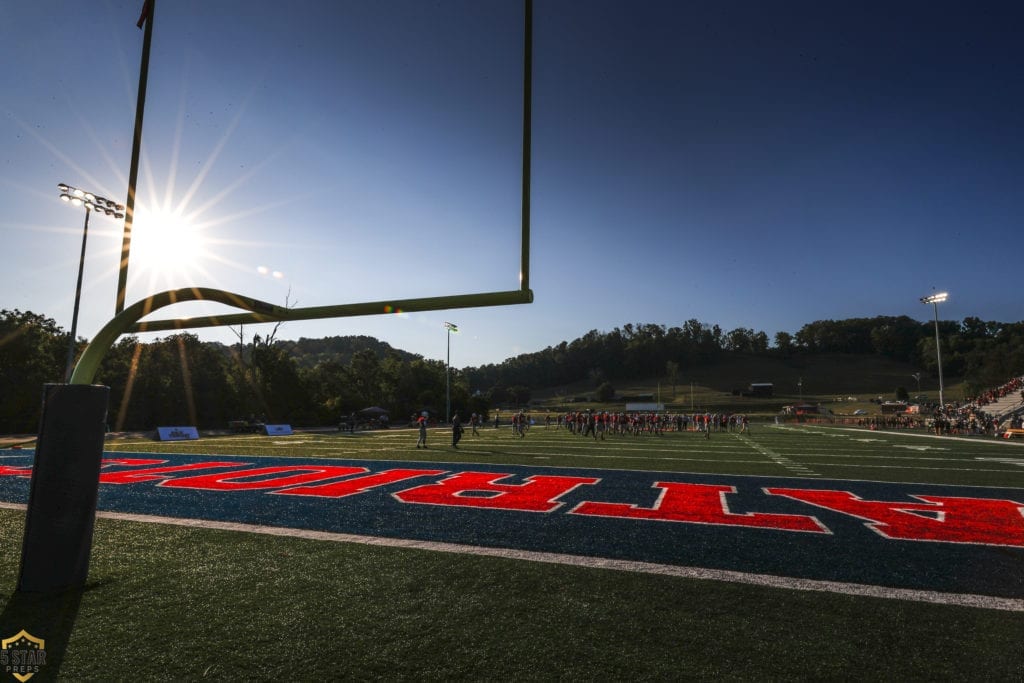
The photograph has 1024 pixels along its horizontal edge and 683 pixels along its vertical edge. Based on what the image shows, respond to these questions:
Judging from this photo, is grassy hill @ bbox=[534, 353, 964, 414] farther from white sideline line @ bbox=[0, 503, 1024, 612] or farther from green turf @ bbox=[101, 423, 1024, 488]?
white sideline line @ bbox=[0, 503, 1024, 612]

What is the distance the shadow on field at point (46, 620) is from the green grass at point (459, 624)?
2cm

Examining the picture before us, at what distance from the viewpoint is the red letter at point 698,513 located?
22.8 ft

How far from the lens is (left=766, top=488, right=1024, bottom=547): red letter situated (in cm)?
627

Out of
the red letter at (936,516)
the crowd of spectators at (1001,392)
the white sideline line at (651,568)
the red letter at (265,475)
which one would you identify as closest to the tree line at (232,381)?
the crowd of spectators at (1001,392)

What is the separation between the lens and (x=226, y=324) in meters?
6.06

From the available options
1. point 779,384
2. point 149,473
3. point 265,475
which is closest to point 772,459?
point 265,475

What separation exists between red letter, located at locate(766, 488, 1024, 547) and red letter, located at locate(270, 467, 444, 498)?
7.67 m

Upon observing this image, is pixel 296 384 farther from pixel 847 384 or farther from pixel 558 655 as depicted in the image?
pixel 847 384

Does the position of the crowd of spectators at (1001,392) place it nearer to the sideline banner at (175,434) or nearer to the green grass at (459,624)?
the green grass at (459,624)

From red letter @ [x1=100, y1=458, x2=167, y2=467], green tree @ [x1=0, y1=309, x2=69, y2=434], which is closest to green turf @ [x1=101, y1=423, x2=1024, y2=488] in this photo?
red letter @ [x1=100, y1=458, x2=167, y2=467]

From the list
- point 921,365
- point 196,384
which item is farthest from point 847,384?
point 196,384

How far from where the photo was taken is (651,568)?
16.3 feet

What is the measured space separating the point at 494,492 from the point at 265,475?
5873 millimetres

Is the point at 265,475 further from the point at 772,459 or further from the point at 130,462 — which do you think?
the point at 772,459
